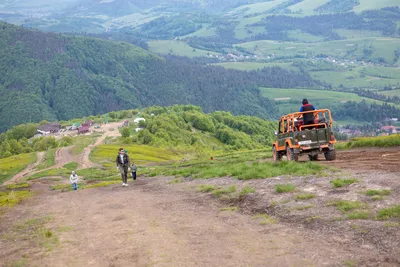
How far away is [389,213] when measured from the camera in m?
12.1

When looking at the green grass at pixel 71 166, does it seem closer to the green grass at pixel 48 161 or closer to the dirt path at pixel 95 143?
the dirt path at pixel 95 143

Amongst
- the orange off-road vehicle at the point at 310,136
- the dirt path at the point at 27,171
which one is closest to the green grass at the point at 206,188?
the orange off-road vehicle at the point at 310,136

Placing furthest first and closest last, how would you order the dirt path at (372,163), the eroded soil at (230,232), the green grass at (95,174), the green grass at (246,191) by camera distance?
1. the green grass at (95,174)
2. the dirt path at (372,163)
3. the green grass at (246,191)
4. the eroded soil at (230,232)

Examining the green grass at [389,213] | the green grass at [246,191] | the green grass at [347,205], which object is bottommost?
the green grass at [246,191]

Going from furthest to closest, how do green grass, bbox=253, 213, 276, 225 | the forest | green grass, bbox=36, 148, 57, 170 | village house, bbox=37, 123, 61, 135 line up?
village house, bbox=37, 123, 61, 135 → the forest → green grass, bbox=36, 148, 57, 170 → green grass, bbox=253, 213, 276, 225

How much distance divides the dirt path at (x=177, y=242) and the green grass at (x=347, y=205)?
→ 1634 millimetres

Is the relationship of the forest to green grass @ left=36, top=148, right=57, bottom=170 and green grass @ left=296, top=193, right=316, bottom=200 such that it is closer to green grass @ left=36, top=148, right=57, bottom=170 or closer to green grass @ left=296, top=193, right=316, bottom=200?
green grass @ left=36, top=148, right=57, bottom=170

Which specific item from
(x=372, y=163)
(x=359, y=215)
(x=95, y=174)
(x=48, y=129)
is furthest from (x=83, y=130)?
(x=359, y=215)

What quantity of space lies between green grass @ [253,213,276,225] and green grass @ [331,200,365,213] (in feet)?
5.72

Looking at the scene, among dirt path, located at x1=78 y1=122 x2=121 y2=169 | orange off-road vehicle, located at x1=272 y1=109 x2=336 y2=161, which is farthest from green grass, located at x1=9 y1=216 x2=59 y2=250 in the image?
dirt path, located at x1=78 y1=122 x2=121 y2=169

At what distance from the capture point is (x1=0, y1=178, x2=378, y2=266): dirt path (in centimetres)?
1060

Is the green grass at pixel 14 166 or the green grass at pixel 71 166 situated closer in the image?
the green grass at pixel 71 166

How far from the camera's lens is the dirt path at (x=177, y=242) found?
417 inches

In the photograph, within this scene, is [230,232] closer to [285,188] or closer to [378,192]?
[378,192]
